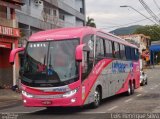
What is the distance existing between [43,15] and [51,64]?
3063 centimetres

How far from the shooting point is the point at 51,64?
15.8 meters

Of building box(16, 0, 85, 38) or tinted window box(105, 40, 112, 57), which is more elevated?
building box(16, 0, 85, 38)

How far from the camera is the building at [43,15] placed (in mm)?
41719

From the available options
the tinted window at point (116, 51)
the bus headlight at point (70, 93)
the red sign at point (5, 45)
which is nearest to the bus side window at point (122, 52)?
the tinted window at point (116, 51)

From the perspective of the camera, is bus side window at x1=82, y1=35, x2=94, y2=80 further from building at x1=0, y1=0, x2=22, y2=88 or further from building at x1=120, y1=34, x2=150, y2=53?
building at x1=120, y1=34, x2=150, y2=53

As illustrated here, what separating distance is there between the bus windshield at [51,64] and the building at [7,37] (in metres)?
15.3

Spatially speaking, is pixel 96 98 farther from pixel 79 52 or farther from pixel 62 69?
pixel 79 52

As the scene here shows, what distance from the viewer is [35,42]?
1652 centimetres

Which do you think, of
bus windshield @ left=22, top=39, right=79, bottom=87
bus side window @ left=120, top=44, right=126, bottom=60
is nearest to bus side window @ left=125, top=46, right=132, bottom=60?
bus side window @ left=120, top=44, right=126, bottom=60

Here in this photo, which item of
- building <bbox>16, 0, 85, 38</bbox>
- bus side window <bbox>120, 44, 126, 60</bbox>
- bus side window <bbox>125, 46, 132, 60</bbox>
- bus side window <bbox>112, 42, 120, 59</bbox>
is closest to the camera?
Result: bus side window <bbox>112, 42, 120, 59</bbox>

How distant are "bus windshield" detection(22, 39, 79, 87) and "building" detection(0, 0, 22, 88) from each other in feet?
50.1

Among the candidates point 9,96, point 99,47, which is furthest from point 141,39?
point 99,47

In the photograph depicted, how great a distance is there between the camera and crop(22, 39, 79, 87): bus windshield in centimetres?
1559

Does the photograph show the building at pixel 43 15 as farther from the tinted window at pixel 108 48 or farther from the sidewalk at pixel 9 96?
the tinted window at pixel 108 48
